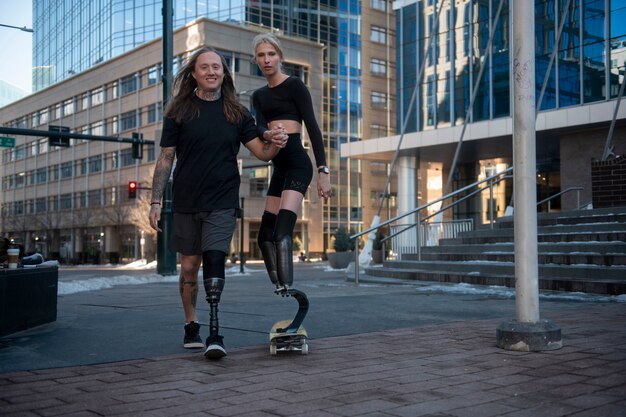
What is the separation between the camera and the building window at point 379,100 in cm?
7000

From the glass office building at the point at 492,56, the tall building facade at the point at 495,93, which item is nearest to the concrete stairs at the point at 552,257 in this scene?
the tall building facade at the point at 495,93

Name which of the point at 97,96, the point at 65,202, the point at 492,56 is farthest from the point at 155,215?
the point at 65,202

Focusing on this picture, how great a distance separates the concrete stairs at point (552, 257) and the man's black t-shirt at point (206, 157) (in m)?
6.21

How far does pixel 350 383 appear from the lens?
3.37 metres

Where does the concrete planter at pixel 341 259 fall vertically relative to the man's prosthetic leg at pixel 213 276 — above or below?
below

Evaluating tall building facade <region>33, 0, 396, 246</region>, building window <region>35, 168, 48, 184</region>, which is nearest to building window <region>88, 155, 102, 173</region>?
building window <region>35, 168, 48, 184</region>

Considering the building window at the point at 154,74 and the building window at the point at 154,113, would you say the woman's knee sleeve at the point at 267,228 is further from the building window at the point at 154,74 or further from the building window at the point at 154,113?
the building window at the point at 154,74

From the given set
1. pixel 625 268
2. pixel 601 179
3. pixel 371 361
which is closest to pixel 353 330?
pixel 371 361

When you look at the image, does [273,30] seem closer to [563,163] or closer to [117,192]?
[117,192]

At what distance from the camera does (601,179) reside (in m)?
12.4

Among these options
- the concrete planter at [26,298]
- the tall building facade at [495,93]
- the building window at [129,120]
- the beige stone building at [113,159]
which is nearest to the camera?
the concrete planter at [26,298]

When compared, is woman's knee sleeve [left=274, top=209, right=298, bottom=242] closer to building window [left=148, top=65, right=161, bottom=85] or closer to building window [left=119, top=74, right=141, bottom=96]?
building window [left=148, top=65, right=161, bottom=85]

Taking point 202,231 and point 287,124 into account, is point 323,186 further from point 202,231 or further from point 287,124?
point 202,231

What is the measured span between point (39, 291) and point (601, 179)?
33.3ft
